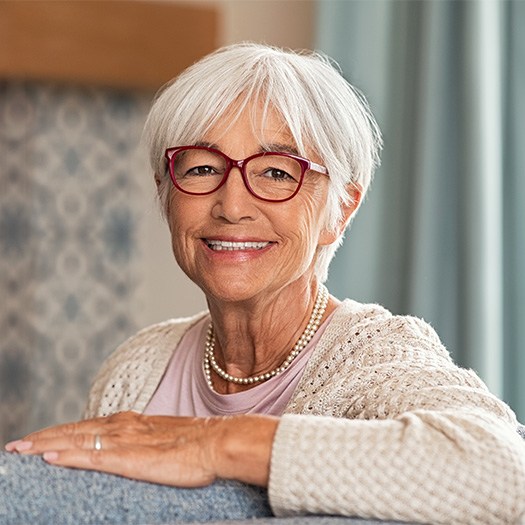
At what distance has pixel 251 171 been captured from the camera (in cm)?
173

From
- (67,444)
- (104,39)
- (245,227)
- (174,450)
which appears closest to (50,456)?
(67,444)

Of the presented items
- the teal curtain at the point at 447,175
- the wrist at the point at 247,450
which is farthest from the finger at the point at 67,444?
the teal curtain at the point at 447,175

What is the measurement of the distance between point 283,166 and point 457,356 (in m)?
1.57

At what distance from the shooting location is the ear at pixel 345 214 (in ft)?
6.20

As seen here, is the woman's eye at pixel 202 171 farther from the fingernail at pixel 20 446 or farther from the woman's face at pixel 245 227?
the fingernail at pixel 20 446

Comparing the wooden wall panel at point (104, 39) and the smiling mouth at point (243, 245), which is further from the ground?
the wooden wall panel at point (104, 39)

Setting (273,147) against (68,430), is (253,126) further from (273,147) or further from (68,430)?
(68,430)

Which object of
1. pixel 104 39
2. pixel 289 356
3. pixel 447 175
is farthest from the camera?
pixel 104 39

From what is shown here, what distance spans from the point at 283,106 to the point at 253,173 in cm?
12

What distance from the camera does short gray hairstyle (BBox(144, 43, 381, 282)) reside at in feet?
5.72

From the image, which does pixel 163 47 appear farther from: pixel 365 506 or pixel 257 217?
pixel 365 506

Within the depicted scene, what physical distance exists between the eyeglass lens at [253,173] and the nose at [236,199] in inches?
0.6

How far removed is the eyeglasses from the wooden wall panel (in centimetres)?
286

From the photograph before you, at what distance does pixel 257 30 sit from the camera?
15.7 feet
